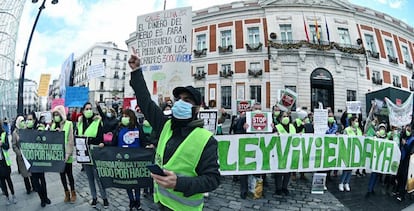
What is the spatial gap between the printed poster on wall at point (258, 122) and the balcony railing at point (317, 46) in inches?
831

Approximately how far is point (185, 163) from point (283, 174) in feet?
16.8

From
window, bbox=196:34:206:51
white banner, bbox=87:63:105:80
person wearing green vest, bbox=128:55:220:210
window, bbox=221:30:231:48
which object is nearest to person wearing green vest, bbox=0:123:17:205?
white banner, bbox=87:63:105:80

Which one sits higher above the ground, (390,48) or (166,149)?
(390,48)

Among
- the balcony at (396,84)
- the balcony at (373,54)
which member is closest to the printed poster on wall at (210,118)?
the balcony at (373,54)

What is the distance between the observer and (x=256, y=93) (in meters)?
26.5

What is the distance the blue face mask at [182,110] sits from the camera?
193 centimetres

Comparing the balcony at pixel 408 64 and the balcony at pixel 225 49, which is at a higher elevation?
the balcony at pixel 225 49

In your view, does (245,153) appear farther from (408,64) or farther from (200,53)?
(408,64)

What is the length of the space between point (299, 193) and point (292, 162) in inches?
32.7

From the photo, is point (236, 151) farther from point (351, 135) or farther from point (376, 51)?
point (376, 51)

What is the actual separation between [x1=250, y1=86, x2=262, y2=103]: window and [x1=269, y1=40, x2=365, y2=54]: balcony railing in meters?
4.63

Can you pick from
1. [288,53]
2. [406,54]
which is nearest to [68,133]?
[288,53]

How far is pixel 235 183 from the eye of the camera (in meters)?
6.90

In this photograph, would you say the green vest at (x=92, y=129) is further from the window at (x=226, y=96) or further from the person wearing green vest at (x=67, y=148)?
the window at (x=226, y=96)
